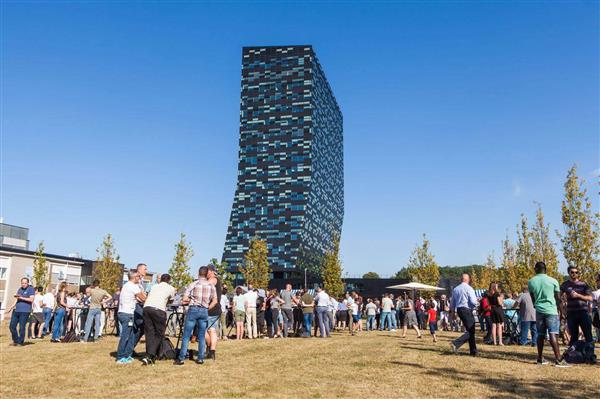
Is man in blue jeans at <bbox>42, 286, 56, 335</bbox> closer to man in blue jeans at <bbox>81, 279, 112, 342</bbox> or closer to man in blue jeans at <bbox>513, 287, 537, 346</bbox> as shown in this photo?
man in blue jeans at <bbox>81, 279, 112, 342</bbox>

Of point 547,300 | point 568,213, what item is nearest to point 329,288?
point 568,213

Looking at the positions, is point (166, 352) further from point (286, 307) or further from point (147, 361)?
point (286, 307)

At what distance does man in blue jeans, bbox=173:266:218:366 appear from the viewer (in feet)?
31.5

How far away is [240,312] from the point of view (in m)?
16.6

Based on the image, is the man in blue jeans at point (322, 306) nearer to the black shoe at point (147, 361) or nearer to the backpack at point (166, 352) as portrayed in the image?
the backpack at point (166, 352)

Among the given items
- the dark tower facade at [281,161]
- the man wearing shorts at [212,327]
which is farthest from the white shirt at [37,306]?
the dark tower facade at [281,161]

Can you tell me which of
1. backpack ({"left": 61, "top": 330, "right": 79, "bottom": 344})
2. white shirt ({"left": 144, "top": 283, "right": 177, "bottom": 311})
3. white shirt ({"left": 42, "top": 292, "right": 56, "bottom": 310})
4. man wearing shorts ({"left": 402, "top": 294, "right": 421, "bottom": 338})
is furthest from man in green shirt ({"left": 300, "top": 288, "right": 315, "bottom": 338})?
white shirt ({"left": 42, "top": 292, "right": 56, "bottom": 310})

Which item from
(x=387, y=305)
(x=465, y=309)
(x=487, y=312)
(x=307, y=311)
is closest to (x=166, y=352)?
(x=465, y=309)

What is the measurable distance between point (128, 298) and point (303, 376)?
4521mm

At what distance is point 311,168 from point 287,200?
10749mm

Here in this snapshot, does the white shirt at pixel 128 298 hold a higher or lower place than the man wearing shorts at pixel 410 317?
higher

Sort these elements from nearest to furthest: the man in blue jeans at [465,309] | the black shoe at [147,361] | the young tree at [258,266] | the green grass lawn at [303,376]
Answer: the green grass lawn at [303,376] → the black shoe at [147,361] → the man in blue jeans at [465,309] → the young tree at [258,266]

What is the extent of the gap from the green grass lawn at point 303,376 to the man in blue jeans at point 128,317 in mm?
305

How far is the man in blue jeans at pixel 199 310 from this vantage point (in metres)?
9.59
